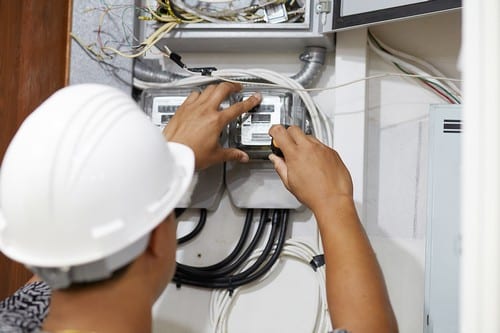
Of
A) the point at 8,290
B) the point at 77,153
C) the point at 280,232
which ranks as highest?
the point at 77,153

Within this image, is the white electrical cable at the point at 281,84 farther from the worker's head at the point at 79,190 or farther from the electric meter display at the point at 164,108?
the worker's head at the point at 79,190

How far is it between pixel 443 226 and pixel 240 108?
456 millimetres

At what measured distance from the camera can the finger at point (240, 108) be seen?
1307mm

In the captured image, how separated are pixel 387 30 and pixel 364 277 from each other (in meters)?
0.58

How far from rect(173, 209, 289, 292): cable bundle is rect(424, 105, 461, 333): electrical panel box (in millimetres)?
304

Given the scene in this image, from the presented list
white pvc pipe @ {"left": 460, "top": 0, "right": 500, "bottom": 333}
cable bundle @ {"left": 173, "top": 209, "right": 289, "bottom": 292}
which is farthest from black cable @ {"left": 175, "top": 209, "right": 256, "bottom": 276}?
white pvc pipe @ {"left": 460, "top": 0, "right": 500, "bottom": 333}

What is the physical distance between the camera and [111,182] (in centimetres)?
87

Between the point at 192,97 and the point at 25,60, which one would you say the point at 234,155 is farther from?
the point at 25,60

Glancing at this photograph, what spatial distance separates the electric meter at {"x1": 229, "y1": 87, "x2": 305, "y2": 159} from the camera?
1354mm

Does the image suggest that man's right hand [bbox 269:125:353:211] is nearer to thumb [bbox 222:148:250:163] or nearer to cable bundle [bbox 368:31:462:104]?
thumb [bbox 222:148:250:163]

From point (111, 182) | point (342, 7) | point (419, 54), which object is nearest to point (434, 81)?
point (419, 54)

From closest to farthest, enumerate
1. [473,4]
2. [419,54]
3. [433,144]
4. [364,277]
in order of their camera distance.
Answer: [473,4] → [364,277] → [433,144] → [419,54]

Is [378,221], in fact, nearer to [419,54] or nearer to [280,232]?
[280,232]

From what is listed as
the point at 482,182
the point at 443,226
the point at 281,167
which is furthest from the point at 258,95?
the point at 482,182
